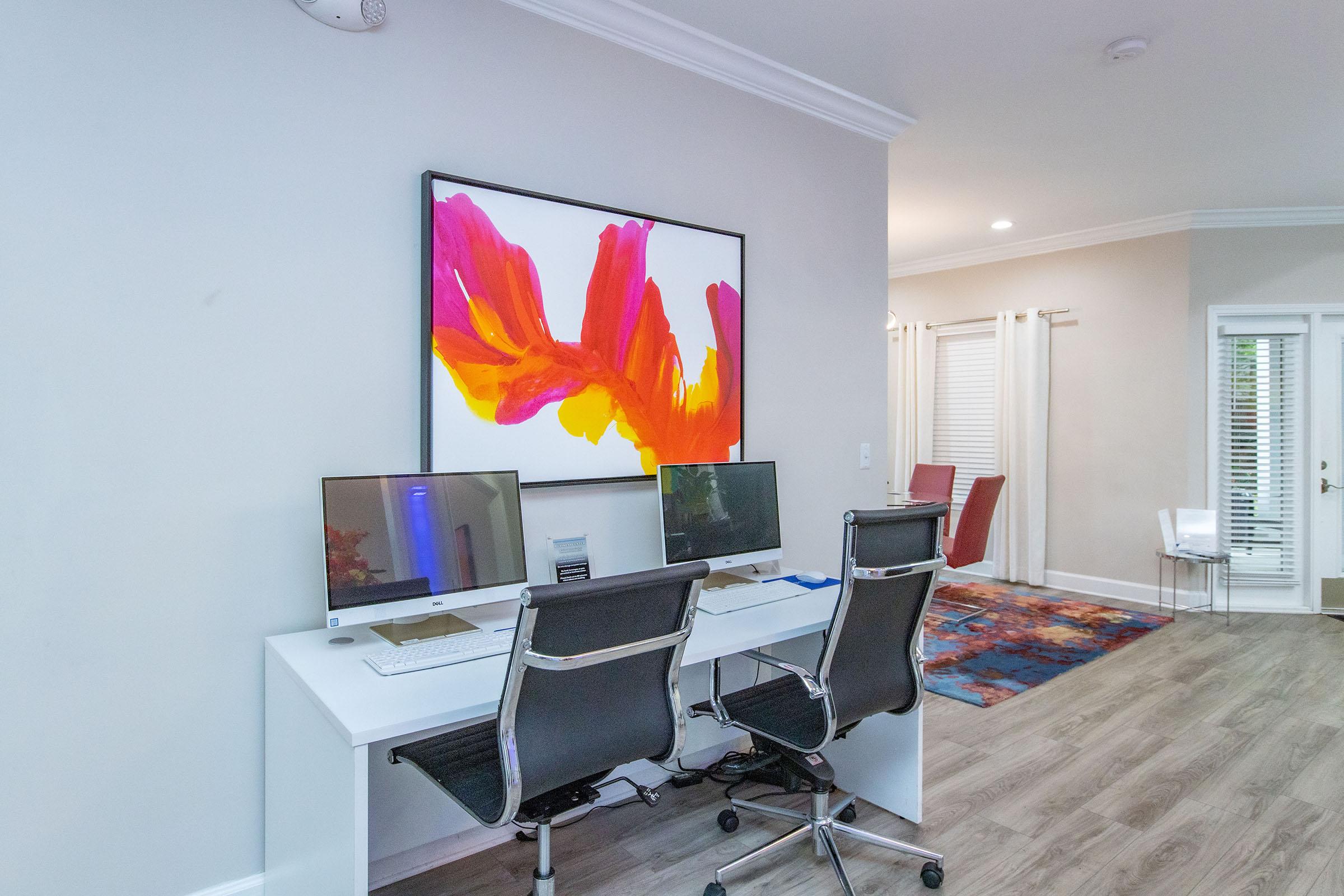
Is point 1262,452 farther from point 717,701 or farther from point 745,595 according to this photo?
point 717,701

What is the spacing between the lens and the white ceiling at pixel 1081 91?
8.46ft

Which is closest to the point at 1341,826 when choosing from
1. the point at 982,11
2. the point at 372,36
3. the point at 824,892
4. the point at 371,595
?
the point at 824,892

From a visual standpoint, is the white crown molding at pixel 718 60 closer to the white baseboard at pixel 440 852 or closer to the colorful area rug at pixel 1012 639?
the white baseboard at pixel 440 852

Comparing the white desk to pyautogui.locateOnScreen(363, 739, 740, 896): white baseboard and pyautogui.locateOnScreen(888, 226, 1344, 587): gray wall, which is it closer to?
pyautogui.locateOnScreen(363, 739, 740, 896): white baseboard

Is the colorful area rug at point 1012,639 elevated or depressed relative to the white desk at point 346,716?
depressed

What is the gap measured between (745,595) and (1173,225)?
15.0ft

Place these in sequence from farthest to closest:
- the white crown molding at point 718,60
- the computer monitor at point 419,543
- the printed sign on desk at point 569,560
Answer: the white crown molding at point 718,60, the printed sign on desk at point 569,560, the computer monitor at point 419,543

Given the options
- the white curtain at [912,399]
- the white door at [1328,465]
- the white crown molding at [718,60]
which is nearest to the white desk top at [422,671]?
the white crown molding at [718,60]

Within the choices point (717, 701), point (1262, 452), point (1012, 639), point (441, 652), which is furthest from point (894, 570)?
point (1262, 452)

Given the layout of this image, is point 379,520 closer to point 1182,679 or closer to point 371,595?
point 371,595

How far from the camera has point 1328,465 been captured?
5.14 metres

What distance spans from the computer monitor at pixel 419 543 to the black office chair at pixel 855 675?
0.67 metres

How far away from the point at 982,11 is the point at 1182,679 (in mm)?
3259

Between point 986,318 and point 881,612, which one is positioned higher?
point 986,318
